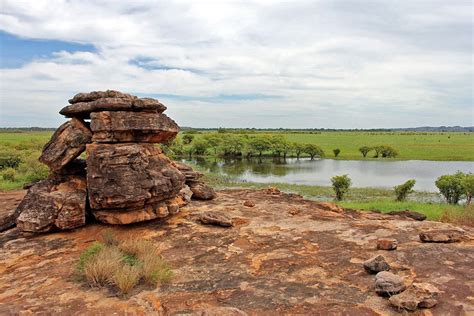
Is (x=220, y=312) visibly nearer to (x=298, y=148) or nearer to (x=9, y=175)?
(x=9, y=175)

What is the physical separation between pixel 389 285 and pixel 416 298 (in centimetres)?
64

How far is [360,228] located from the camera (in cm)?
1393

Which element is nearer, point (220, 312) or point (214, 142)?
point (220, 312)

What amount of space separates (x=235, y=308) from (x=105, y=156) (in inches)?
320

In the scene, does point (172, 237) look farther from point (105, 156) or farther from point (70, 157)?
point (70, 157)

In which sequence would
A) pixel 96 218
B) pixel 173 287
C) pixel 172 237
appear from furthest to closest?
pixel 96 218, pixel 172 237, pixel 173 287

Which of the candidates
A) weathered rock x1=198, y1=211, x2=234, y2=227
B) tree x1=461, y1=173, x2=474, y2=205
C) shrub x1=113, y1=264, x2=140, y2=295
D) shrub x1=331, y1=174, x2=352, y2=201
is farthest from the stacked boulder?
tree x1=461, y1=173, x2=474, y2=205

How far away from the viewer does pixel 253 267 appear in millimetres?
10578

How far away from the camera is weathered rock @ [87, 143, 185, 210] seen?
1348 cm

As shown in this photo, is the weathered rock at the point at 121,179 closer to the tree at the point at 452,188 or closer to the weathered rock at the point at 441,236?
the weathered rock at the point at 441,236

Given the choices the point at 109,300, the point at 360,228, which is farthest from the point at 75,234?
the point at 360,228

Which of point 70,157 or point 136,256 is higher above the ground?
point 70,157

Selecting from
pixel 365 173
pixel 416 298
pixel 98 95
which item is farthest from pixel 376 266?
pixel 365 173

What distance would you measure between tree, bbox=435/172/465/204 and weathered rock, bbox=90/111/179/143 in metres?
21.0
